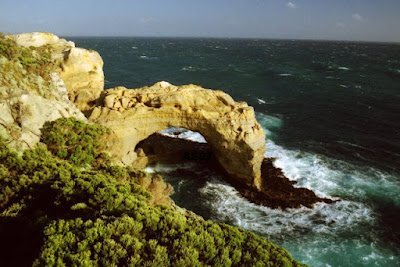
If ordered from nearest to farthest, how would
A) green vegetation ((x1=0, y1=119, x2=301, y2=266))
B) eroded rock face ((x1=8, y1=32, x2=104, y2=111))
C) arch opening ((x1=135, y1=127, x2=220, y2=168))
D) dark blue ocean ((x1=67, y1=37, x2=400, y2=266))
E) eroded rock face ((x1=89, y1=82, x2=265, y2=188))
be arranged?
1. green vegetation ((x1=0, y1=119, x2=301, y2=266))
2. dark blue ocean ((x1=67, y1=37, x2=400, y2=266))
3. eroded rock face ((x1=89, y1=82, x2=265, y2=188))
4. eroded rock face ((x1=8, y1=32, x2=104, y2=111))
5. arch opening ((x1=135, y1=127, x2=220, y2=168))

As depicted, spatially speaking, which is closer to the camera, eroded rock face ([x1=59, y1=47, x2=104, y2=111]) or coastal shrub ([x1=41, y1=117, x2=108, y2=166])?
coastal shrub ([x1=41, y1=117, x2=108, y2=166])

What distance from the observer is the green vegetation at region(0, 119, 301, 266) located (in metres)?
8.61

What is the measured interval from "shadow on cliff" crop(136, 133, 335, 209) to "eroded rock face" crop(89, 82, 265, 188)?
1.55 metres

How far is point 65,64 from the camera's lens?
26.0 m

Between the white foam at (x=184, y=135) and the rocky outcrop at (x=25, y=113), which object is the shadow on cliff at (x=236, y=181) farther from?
the rocky outcrop at (x=25, y=113)

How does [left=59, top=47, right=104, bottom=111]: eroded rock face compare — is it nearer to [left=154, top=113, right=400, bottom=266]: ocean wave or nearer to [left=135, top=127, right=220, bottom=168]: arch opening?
[left=135, top=127, right=220, bottom=168]: arch opening

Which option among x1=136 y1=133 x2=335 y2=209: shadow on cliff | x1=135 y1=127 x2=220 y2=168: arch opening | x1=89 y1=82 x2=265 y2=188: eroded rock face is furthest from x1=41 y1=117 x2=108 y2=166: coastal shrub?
x1=136 y1=133 x2=335 y2=209: shadow on cliff

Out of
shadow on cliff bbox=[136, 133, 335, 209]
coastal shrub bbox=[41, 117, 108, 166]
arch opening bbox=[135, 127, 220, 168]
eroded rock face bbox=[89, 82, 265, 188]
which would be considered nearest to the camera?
coastal shrub bbox=[41, 117, 108, 166]

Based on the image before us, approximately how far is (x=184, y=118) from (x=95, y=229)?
727 inches

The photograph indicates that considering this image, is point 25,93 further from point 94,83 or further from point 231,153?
point 231,153

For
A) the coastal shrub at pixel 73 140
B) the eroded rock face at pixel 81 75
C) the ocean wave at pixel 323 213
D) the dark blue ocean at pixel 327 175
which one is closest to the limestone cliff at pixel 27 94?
the coastal shrub at pixel 73 140

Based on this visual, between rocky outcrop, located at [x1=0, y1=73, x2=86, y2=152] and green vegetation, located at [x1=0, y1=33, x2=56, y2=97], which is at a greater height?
green vegetation, located at [x1=0, y1=33, x2=56, y2=97]

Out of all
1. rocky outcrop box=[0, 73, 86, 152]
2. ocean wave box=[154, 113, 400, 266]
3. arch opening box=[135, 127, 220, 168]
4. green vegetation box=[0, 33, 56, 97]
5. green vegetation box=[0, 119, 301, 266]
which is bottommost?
ocean wave box=[154, 113, 400, 266]

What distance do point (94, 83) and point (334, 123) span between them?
38659 mm
